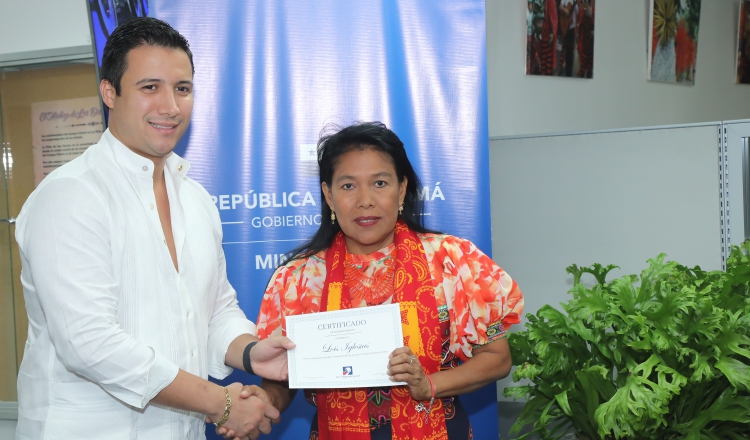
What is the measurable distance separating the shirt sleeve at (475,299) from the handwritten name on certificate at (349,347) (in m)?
0.23

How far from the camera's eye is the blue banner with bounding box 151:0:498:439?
8.87 ft

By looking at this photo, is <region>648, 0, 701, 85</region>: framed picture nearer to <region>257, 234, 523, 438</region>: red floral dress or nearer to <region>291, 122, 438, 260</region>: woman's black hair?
<region>291, 122, 438, 260</region>: woman's black hair

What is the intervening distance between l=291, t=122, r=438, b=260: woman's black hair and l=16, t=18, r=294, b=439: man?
1.19ft

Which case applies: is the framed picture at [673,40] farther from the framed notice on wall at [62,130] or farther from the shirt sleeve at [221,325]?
the shirt sleeve at [221,325]

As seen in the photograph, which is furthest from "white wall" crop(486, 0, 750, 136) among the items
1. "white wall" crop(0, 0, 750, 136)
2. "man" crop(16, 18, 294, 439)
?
"man" crop(16, 18, 294, 439)

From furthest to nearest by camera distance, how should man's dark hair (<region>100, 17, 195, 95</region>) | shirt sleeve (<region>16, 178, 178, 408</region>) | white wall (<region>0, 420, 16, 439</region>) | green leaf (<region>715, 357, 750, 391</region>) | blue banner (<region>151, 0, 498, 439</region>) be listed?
white wall (<region>0, 420, 16, 439</region>), blue banner (<region>151, 0, 498, 439</region>), man's dark hair (<region>100, 17, 195, 95</region>), shirt sleeve (<region>16, 178, 178, 408</region>), green leaf (<region>715, 357, 750, 391</region>)

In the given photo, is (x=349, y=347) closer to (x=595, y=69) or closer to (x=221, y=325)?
(x=221, y=325)

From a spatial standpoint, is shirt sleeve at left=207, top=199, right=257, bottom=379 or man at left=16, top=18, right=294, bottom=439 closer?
man at left=16, top=18, right=294, bottom=439

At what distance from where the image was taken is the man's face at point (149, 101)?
5.94 ft

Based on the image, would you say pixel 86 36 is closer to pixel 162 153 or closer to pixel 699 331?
pixel 162 153

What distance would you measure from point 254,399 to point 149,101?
890 millimetres

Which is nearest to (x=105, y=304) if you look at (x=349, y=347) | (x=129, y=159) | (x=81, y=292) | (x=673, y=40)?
(x=81, y=292)

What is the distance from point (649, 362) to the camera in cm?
149

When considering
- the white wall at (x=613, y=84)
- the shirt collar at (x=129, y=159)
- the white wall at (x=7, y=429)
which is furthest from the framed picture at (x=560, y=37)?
the white wall at (x=7, y=429)
